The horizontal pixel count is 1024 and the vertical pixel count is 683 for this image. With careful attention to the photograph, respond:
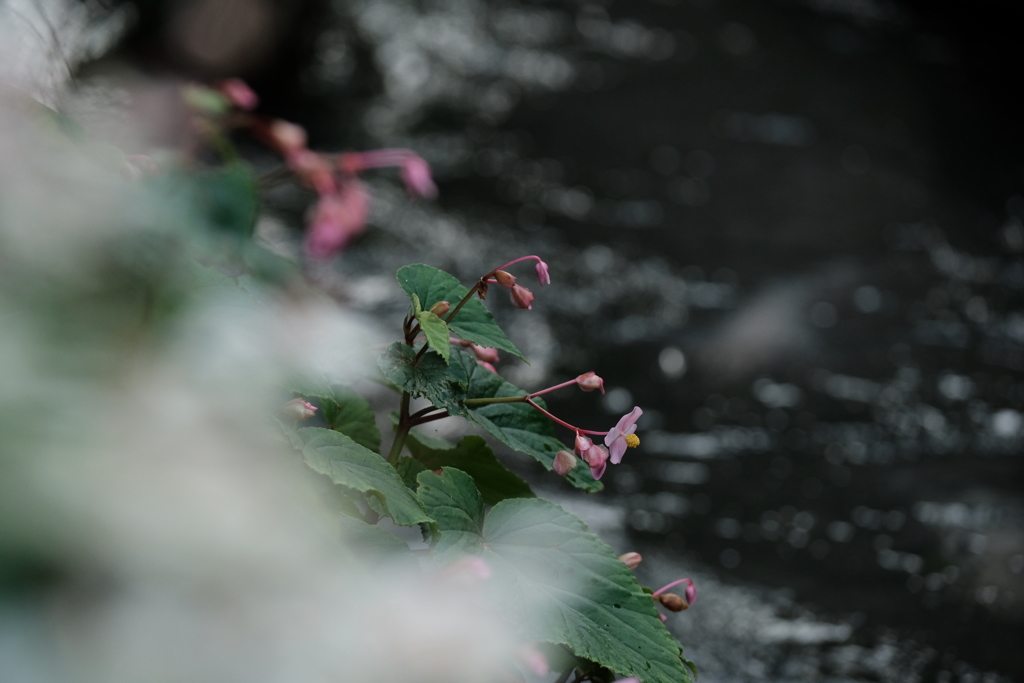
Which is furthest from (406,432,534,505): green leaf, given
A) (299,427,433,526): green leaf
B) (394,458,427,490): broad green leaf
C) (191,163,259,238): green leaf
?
(191,163,259,238): green leaf

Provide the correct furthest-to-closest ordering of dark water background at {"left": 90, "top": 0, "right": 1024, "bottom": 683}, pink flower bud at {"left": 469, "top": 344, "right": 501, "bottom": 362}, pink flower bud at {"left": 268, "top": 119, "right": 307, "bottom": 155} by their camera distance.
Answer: dark water background at {"left": 90, "top": 0, "right": 1024, "bottom": 683} < pink flower bud at {"left": 268, "top": 119, "right": 307, "bottom": 155} < pink flower bud at {"left": 469, "top": 344, "right": 501, "bottom": 362}

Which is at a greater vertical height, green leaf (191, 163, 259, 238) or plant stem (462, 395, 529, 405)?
plant stem (462, 395, 529, 405)

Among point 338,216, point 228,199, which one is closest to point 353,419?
point 228,199

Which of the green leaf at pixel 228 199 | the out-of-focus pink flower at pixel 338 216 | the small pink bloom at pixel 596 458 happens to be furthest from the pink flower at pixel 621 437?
the out-of-focus pink flower at pixel 338 216

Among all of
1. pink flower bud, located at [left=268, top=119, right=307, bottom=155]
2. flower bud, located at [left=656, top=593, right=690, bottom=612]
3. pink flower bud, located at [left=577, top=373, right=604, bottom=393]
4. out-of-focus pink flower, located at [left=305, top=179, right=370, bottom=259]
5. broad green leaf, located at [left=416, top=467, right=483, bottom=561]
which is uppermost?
pink flower bud, located at [left=577, top=373, right=604, bottom=393]

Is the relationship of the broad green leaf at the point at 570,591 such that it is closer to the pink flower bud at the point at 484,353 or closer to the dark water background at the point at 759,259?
the pink flower bud at the point at 484,353

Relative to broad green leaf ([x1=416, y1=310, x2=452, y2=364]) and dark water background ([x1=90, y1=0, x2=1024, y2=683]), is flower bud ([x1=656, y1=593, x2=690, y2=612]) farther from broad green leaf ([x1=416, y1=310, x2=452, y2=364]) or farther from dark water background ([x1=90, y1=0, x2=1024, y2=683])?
dark water background ([x1=90, y1=0, x2=1024, y2=683])
